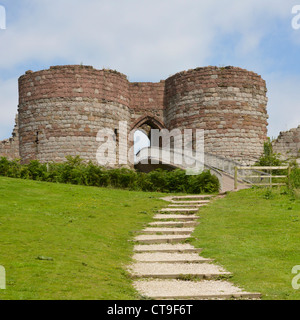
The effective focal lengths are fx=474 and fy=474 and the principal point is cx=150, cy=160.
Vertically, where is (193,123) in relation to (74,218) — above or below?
above

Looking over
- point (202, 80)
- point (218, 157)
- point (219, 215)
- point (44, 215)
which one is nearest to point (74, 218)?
point (44, 215)

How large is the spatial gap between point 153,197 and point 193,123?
51.7 feet

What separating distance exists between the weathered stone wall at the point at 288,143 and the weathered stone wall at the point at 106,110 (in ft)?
7.65

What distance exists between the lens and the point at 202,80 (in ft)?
118

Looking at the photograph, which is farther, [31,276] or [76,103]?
[76,103]

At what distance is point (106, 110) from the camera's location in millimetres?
35500

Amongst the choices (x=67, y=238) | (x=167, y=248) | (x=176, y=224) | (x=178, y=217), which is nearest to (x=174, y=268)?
(x=167, y=248)

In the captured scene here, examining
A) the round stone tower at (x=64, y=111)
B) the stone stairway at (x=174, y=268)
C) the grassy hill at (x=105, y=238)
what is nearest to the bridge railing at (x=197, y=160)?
the round stone tower at (x=64, y=111)

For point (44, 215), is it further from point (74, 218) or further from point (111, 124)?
point (111, 124)

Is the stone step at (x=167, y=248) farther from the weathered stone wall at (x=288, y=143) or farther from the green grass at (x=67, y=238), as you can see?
the weathered stone wall at (x=288, y=143)

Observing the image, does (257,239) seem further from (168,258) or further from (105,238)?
(105,238)

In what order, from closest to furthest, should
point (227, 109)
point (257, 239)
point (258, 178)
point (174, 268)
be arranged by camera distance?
point (174, 268) < point (257, 239) < point (258, 178) < point (227, 109)

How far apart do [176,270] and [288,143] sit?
29609 millimetres

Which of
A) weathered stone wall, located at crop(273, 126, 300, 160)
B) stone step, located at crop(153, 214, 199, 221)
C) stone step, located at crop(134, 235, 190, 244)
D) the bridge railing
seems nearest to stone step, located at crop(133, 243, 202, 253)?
stone step, located at crop(134, 235, 190, 244)
